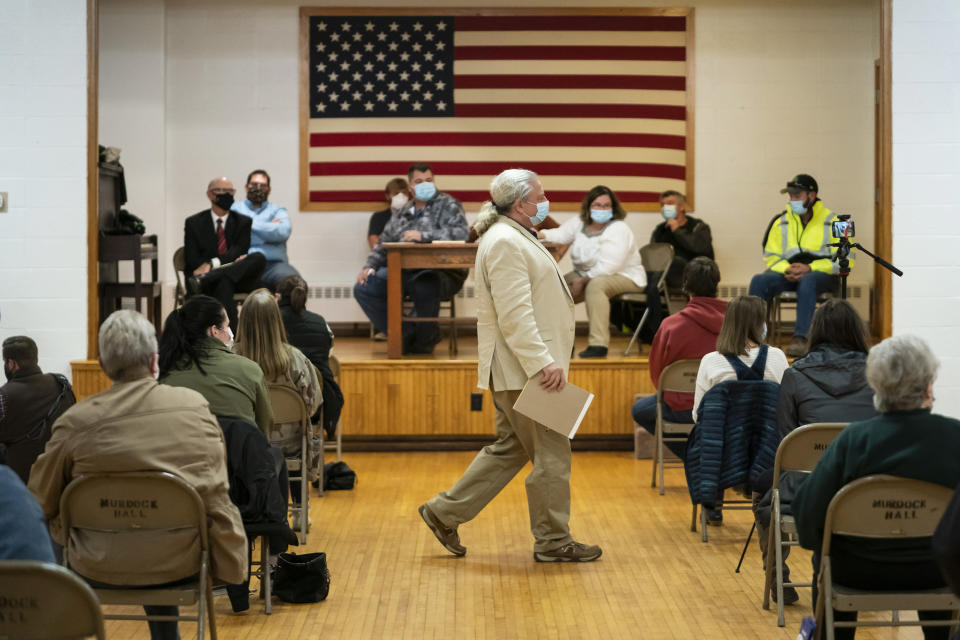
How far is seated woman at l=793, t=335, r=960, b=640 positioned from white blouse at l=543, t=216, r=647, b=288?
16.2ft

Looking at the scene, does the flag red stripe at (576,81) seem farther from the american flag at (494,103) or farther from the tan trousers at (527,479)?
the tan trousers at (527,479)

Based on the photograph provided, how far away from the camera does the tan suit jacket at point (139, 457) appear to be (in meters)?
2.97

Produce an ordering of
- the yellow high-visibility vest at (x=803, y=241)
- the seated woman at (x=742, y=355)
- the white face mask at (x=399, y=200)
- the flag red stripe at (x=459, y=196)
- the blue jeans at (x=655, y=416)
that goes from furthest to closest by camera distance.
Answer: the flag red stripe at (x=459, y=196) < the white face mask at (x=399, y=200) < the yellow high-visibility vest at (x=803, y=241) < the blue jeans at (x=655, y=416) < the seated woman at (x=742, y=355)

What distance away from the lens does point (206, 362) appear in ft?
12.5

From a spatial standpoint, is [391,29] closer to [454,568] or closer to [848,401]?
[454,568]

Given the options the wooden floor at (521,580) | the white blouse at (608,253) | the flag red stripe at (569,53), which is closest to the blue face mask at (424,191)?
the white blouse at (608,253)

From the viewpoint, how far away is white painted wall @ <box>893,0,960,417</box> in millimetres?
6906

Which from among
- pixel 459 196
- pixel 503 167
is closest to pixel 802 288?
pixel 503 167

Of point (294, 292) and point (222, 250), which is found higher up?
point (222, 250)

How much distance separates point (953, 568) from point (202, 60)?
8712 millimetres

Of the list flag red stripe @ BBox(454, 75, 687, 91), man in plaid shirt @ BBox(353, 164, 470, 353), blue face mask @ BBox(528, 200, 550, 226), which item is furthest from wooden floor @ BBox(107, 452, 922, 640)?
flag red stripe @ BBox(454, 75, 687, 91)

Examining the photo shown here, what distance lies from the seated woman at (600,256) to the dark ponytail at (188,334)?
4036 mm

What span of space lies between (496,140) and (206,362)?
639 centimetres

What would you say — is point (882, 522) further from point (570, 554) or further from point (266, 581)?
point (266, 581)
